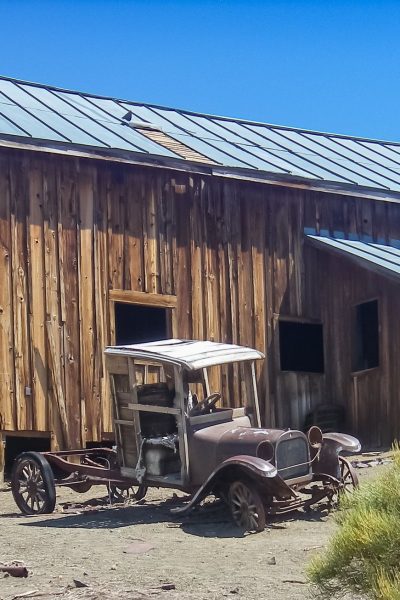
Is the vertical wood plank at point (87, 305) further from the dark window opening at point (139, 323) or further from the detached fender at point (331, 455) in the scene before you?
the detached fender at point (331, 455)

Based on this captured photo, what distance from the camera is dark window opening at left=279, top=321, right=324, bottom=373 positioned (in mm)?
19031

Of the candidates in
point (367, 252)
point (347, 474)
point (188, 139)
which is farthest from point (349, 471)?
point (188, 139)

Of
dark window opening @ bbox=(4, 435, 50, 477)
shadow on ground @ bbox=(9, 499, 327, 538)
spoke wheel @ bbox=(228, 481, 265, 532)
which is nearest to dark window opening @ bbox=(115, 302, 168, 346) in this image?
dark window opening @ bbox=(4, 435, 50, 477)

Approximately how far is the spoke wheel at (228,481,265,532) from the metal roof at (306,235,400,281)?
739 cm

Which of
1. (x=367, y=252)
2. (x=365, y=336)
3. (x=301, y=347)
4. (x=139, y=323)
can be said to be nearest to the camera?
(x=367, y=252)

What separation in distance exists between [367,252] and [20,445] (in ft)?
22.4

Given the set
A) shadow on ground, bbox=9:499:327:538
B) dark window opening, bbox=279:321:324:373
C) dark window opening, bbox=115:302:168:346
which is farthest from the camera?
dark window opening, bbox=279:321:324:373

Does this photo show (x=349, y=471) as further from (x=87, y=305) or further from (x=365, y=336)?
(x=365, y=336)

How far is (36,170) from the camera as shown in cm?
1539

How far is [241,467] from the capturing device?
10266 mm

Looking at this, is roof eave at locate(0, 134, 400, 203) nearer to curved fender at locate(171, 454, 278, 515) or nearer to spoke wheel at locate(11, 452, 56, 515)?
spoke wheel at locate(11, 452, 56, 515)

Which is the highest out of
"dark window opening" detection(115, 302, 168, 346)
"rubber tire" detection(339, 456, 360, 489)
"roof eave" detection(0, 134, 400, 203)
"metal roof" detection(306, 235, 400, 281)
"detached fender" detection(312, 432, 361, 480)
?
"roof eave" detection(0, 134, 400, 203)

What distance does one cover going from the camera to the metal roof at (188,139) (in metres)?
16.1

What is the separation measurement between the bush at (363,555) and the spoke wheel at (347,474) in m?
4.49
